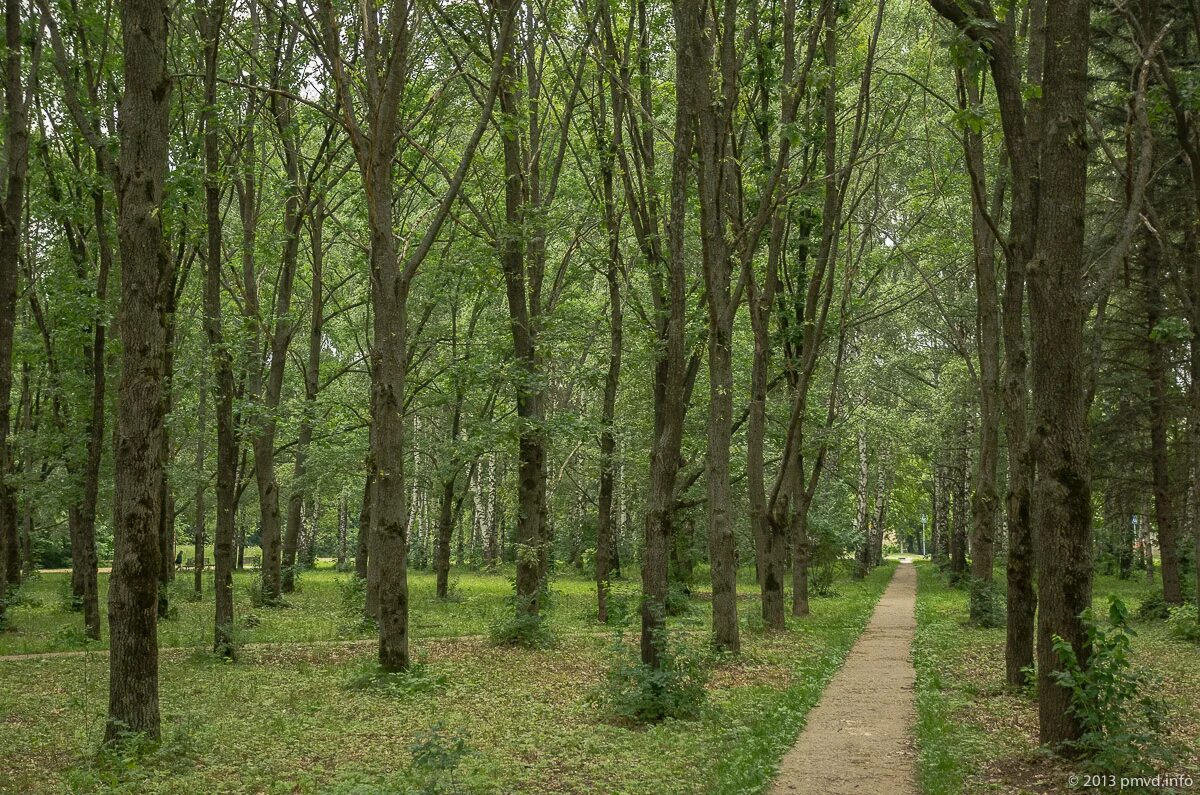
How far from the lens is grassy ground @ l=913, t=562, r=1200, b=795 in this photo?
6.98m

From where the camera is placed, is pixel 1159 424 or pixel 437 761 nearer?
pixel 437 761

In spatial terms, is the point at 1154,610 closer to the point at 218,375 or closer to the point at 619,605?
the point at 619,605

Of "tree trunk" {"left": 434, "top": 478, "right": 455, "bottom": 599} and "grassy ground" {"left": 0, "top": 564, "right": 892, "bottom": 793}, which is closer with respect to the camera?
"grassy ground" {"left": 0, "top": 564, "right": 892, "bottom": 793}

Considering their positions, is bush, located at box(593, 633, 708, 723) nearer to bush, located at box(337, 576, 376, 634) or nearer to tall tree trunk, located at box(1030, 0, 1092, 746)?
tall tree trunk, located at box(1030, 0, 1092, 746)

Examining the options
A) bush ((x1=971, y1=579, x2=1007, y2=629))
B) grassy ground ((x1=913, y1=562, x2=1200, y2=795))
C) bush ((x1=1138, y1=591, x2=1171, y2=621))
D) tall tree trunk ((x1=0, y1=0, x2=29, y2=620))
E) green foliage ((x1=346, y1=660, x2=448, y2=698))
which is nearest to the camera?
grassy ground ((x1=913, y1=562, x2=1200, y2=795))

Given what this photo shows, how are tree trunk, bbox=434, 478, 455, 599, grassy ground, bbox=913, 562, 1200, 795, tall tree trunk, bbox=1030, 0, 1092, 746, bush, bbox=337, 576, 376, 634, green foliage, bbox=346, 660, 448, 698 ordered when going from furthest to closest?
tree trunk, bbox=434, 478, 455, 599, bush, bbox=337, 576, 376, 634, green foliage, bbox=346, 660, 448, 698, tall tree trunk, bbox=1030, 0, 1092, 746, grassy ground, bbox=913, 562, 1200, 795

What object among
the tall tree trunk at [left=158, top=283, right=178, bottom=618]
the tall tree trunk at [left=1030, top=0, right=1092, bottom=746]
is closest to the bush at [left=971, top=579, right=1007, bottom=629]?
the tall tree trunk at [left=1030, top=0, right=1092, bottom=746]

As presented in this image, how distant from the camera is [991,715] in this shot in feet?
31.7

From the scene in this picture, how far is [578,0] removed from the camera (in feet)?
54.1

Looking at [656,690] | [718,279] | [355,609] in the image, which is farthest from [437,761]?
[355,609]

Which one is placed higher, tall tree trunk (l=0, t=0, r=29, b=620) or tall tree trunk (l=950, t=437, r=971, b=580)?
tall tree trunk (l=0, t=0, r=29, b=620)

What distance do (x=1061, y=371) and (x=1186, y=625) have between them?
12.0 m

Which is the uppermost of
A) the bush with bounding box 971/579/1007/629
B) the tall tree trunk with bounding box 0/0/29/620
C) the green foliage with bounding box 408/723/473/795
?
the tall tree trunk with bounding box 0/0/29/620

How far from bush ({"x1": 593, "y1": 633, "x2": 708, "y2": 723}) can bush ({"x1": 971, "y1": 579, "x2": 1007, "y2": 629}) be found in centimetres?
1134
